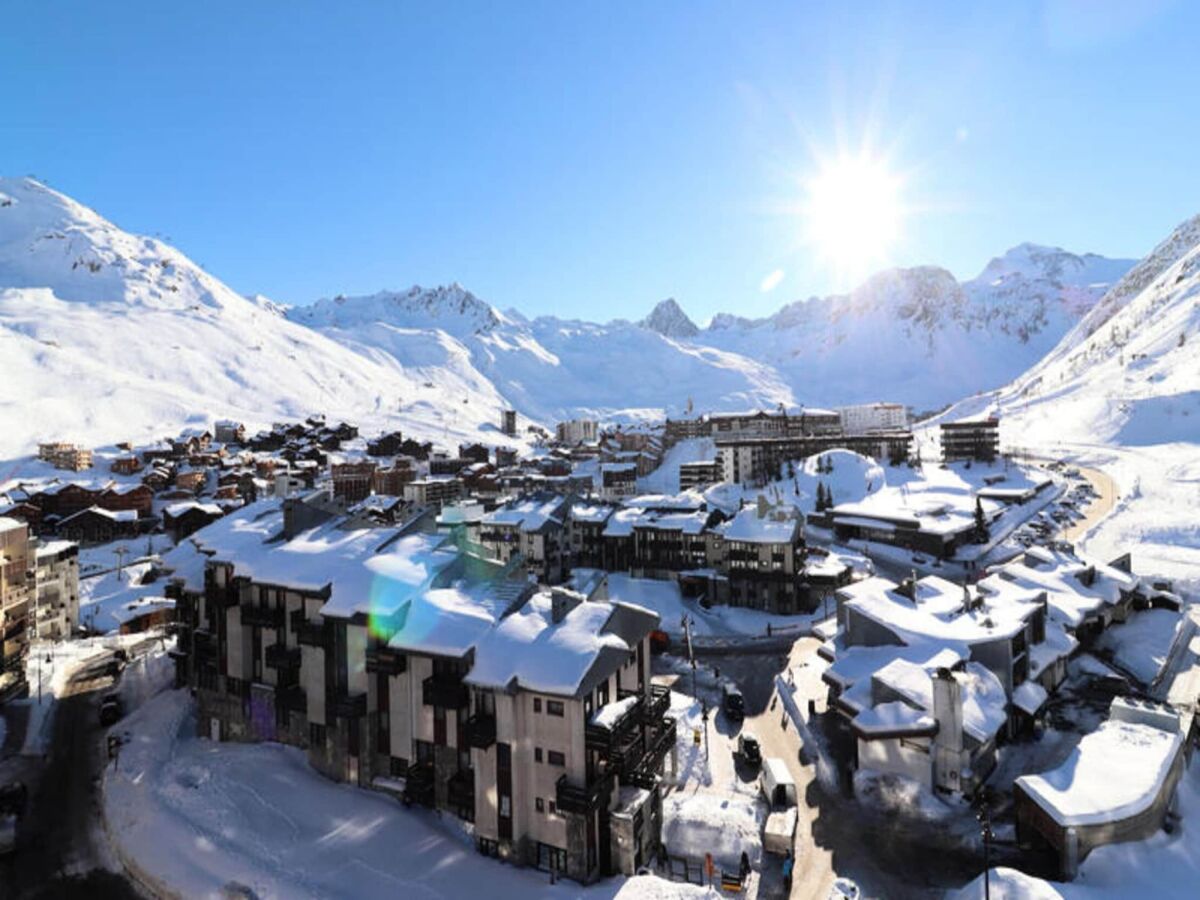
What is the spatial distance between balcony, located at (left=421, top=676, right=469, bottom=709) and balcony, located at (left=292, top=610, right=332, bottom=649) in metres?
6.85

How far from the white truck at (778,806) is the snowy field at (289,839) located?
17.7 feet

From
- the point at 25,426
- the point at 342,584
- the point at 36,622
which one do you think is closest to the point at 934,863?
the point at 342,584

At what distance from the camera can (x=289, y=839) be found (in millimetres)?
27562

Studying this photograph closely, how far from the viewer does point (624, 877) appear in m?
25.2

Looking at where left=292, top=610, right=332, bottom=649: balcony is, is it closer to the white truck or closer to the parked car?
the white truck

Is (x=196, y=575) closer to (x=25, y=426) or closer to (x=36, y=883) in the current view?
(x=36, y=883)

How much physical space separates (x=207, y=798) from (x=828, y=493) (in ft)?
307

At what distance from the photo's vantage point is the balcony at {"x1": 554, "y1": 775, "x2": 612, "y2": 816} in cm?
2466

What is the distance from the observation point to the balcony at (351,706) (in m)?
30.7

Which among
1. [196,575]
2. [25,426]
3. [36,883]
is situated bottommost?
[36,883]

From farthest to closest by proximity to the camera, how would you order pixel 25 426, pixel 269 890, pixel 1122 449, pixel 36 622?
1. pixel 25 426
2. pixel 1122 449
3. pixel 36 622
4. pixel 269 890

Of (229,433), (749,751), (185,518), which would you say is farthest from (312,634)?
(229,433)

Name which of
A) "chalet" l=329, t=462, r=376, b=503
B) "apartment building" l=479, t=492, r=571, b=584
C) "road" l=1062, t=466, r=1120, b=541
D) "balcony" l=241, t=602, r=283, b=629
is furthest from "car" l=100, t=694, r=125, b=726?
"road" l=1062, t=466, r=1120, b=541

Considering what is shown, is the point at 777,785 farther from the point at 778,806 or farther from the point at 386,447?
the point at 386,447
